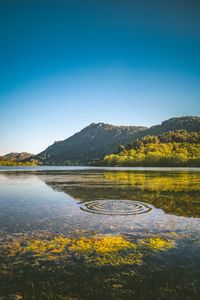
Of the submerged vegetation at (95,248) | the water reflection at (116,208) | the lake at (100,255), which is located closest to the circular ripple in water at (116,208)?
the water reflection at (116,208)

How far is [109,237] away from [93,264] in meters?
3.45

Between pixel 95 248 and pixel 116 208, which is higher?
pixel 95 248

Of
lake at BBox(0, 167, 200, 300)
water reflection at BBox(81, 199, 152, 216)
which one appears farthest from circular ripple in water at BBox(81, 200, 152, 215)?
lake at BBox(0, 167, 200, 300)

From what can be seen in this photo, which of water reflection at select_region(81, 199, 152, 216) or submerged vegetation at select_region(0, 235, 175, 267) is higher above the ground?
submerged vegetation at select_region(0, 235, 175, 267)

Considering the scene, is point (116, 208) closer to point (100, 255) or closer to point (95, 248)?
point (95, 248)

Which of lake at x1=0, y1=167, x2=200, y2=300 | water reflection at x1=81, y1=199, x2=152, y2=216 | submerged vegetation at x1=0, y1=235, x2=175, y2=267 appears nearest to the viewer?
lake at x1=0, y1=167, x2=200, y2=300

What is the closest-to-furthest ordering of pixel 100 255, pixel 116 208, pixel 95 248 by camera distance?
1. pixel 100 255
2. pixel 95 248
3. pixel 116 208

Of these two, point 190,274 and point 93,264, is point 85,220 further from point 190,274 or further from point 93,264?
point 190,274

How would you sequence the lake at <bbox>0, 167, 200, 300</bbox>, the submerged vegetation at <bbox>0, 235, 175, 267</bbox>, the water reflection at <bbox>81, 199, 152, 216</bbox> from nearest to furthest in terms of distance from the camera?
1. the lake at <bbox>0, 167, 200, 300</bbox>
2. the submerged vegetation at <bbox>0, 235, 175, 267</bbox>
3. the water reflection at <bbox>81, 199, 152, 216</bbox>

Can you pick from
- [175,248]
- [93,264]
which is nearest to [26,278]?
[93,264]

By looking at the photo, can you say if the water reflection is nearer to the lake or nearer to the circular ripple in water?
the circular ripple in water

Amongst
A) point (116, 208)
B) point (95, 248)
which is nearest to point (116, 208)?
point (116, 208)

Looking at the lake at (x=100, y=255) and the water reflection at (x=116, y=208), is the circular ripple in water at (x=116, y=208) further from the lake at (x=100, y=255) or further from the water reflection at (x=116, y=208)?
the lake at (x=100, y=255)

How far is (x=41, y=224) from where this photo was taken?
16.3 metres
